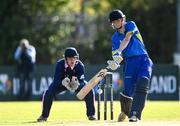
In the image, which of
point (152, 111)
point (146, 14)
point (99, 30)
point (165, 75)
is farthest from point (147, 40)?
point (152, 111)

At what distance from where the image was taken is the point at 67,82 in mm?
17047

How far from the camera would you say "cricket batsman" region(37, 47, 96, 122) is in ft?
55.9

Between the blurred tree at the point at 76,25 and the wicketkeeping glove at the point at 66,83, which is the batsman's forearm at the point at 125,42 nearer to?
the wicketkeeping glove at the point at 66,83

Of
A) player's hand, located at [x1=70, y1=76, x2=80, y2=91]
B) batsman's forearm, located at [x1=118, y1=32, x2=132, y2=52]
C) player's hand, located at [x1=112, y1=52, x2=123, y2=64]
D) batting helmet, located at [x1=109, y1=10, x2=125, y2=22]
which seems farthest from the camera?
player's hand, located at [x1=70, y1=76, x2=80, y2=91]

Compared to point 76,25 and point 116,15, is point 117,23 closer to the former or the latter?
point 116,15

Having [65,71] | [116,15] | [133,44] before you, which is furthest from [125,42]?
[65,71]

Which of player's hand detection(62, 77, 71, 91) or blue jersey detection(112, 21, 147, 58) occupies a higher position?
blue jersey detection(112, 21, 147, 58)

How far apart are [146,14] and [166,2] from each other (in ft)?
4.87

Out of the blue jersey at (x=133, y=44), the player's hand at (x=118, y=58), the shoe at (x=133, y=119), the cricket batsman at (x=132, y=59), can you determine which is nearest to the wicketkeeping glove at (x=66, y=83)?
the cricket batsman at (x=132, y=59)

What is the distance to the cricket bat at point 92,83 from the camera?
1570 cm

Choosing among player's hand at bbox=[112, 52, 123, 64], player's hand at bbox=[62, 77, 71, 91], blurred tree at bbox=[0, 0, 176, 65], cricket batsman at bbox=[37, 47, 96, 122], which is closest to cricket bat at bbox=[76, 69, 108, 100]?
player's hand at bbox=[112, 52, 123, 64]

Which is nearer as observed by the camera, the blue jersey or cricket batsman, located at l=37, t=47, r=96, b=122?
the blue jersey

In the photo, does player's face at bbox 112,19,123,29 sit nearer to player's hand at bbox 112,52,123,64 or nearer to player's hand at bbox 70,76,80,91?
player's hand at bbox 112,52,123,64

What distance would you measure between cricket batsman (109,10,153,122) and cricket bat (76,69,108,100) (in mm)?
406
